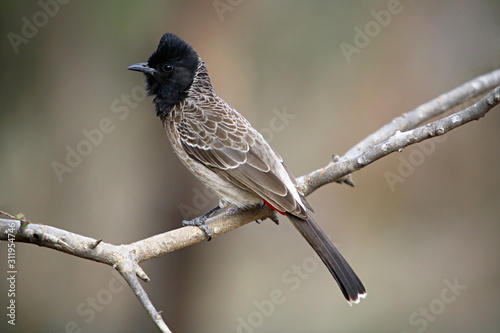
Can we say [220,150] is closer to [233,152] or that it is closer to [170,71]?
[233,152]

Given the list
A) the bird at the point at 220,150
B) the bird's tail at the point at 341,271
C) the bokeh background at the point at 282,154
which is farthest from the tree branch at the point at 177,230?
the bokeh background at the point at 282,154

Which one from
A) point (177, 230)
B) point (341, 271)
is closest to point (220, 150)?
point (177, 230)

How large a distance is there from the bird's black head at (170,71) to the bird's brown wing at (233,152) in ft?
0.68

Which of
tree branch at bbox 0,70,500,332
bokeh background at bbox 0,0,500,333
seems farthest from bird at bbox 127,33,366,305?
bokeh background at bbox 0,0,500,333

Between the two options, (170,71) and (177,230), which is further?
(170,71)

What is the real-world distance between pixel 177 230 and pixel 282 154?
4.63 meters

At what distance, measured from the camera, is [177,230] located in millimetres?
3629

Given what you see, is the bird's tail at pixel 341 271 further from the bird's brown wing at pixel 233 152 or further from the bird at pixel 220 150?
the bird's brown wing at pixel 233 152

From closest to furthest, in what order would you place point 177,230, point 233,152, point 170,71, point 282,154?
point 177,230 → point 233,152 → point 170,71 → point 282,154

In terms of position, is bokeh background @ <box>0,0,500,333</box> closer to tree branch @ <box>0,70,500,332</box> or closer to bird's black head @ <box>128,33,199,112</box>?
bird's black head @ <box>128,33,199,112</box>

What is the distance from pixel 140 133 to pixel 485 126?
5.17m

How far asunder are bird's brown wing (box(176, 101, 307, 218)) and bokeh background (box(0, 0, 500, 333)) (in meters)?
2.35

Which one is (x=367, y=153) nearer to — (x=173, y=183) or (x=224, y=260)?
(x=173, y=183)

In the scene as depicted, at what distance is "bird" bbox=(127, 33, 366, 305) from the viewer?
12.5 feet
